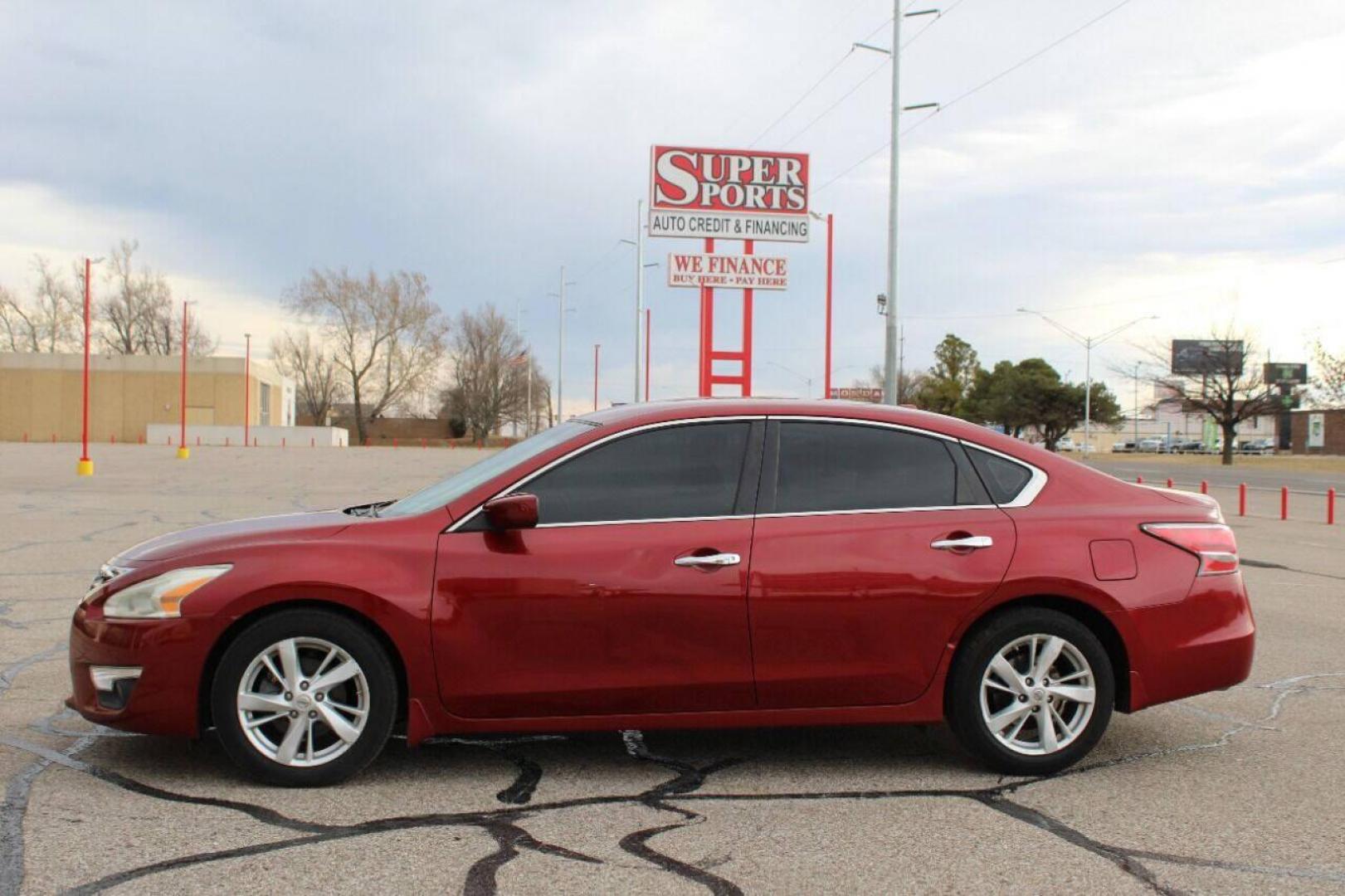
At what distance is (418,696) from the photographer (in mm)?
4852

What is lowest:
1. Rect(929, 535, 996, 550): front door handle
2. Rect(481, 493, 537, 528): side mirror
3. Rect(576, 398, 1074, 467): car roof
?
Rect(929, 535, 996, 550): front door handle

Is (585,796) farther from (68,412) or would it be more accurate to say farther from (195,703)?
(68,412)

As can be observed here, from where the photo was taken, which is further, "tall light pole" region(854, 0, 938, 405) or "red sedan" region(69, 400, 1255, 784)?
"tall light pole" region(854, 0, 938, 405)

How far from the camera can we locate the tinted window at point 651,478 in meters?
5.08

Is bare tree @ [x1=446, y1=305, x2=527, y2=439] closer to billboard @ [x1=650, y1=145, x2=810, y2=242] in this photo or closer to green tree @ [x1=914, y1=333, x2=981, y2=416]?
green tree @ [x1=914, y1=333, x2=981, y2=416]

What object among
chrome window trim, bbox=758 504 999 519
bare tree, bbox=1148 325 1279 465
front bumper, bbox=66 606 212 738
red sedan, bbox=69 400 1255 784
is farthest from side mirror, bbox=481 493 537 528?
bare tree, bbox=1148 325 1279 465

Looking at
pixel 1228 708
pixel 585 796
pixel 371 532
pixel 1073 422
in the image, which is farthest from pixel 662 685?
pixel 1073 422

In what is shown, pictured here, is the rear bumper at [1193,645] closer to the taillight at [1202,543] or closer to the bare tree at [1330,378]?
the taillight at [1202,543]

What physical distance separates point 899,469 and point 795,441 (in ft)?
1.52

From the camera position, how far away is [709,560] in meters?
4.96

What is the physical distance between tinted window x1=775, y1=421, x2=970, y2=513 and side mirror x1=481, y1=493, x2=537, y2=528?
103 centimetres

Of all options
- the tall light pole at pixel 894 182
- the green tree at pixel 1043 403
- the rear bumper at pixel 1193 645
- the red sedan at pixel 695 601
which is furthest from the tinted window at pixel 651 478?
the green tree at pixel 1043 403

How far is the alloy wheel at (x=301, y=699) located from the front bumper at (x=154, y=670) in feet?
0.68

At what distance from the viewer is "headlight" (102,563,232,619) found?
4786 mm
